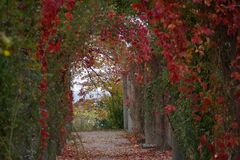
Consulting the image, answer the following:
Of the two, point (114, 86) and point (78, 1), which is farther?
point (114, 86)

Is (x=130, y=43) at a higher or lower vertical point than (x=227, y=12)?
higher

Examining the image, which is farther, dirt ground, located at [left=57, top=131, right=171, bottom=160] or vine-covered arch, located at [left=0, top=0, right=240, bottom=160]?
dirt ground, located at [left=57, top=131, right=171, bottom=160]

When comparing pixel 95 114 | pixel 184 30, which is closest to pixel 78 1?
pixel 184 30

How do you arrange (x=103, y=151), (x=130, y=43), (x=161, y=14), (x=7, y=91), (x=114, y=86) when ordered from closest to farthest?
(x=7, y=91), (x=161, y=14), (x=130, y=43), (x=103, y=151), (x=114, y=86)

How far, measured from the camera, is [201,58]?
6.48 m

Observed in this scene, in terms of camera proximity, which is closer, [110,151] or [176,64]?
[176,64]

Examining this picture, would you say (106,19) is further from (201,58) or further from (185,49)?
(185,49)

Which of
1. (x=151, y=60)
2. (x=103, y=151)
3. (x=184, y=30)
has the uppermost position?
(x=151, y=60)

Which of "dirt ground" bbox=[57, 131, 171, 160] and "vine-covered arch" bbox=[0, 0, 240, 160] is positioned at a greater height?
"vine-covered arch" bbox=[0, 0, 240, 160]

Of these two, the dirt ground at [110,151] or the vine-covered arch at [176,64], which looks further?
the dirt ground at [110,151]

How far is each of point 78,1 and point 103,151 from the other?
8280mm

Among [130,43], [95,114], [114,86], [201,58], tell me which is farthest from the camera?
[95,114]

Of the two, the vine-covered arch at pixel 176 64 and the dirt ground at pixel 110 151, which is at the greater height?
the vine-covered arch at pixel 176 64

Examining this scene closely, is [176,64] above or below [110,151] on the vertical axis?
above
